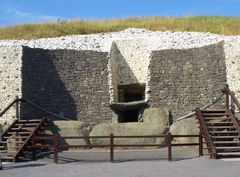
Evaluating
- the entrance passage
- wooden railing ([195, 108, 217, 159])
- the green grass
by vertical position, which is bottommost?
wooden railing ([195, 108, 217, 159])

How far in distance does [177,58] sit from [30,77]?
7636 millimetres

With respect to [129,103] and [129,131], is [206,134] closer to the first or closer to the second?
[129,131]

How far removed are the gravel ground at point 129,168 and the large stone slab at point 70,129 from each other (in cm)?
418

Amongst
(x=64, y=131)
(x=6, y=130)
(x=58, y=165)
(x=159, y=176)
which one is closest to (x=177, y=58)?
(x=64, y=131)

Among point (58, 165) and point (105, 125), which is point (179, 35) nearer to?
point (105, 125)

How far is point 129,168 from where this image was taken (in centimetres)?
1527

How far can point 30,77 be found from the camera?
24.7 metres

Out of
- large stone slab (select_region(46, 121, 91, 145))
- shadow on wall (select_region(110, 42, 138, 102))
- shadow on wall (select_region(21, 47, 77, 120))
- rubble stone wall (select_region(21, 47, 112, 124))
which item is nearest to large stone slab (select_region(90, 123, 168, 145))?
large stone slab (select_region(46, 121, 91, 145))

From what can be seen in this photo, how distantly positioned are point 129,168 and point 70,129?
819cm

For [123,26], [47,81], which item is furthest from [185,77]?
[123,26]

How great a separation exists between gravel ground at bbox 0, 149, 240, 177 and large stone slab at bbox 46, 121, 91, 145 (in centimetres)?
418

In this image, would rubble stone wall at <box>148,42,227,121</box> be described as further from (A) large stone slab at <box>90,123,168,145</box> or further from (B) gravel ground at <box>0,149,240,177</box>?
(B) gravel ground at <box>0,149,240,177</box>

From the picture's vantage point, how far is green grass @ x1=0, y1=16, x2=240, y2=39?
101ft

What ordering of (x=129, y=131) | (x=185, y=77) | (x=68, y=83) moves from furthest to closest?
(x=185, y=77), (x=68, y=83), (x=129, y=131)
